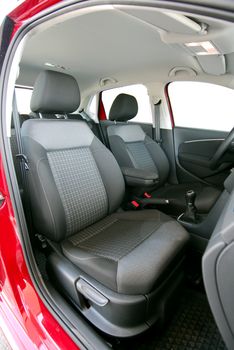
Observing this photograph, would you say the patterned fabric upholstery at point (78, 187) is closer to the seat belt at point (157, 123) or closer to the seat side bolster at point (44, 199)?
the seat side bolster at point (44, 199)

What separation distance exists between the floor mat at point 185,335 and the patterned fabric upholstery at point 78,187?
0.60 metres

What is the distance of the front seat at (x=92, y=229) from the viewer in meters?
0.99

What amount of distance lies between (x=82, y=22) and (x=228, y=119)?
1.51m

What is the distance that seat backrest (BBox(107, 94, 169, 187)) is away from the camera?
231 cm

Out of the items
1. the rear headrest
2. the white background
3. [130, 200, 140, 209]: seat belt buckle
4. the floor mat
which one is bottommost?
the floor mat

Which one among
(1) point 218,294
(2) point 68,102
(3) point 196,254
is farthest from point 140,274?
(2) point 68,102

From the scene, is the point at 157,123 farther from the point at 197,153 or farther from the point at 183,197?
the point at 183,197

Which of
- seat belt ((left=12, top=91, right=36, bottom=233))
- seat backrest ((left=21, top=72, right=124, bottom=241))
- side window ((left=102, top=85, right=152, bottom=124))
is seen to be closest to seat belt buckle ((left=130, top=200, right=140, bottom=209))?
seat backrest ((left=21, top=72, right=124, bottom=241))

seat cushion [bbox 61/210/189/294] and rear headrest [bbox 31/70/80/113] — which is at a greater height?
rear headrest [bbox 31/70/80/113]

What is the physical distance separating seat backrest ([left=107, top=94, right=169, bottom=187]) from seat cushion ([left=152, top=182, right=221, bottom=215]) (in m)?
0.27

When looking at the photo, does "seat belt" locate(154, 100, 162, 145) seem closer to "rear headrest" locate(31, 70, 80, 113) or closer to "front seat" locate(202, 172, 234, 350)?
"rear headrest" locate(31, 70, 80, 113)

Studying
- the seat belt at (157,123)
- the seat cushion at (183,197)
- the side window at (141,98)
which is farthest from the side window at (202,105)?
the seat cushion at (183,197)

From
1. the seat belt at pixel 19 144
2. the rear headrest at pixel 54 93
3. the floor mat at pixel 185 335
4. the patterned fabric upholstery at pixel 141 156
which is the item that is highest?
the rear headrest at pixel 54 93

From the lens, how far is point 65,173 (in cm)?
134
